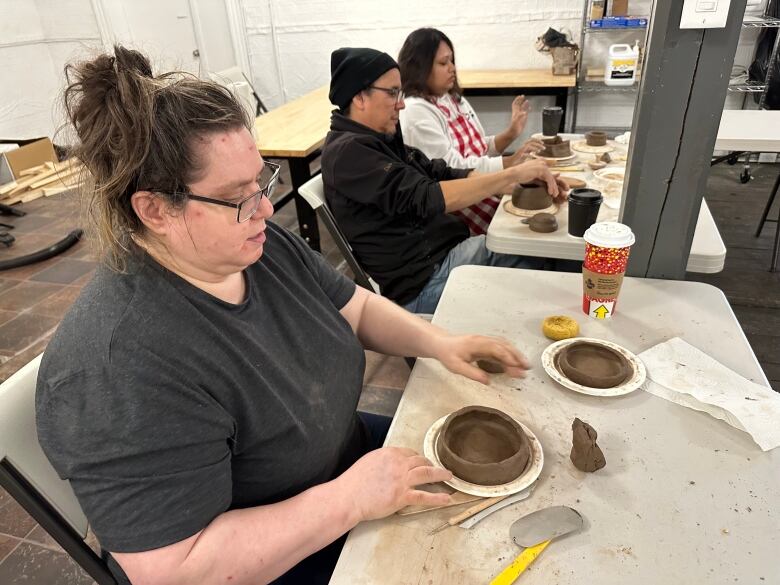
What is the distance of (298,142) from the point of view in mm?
3055

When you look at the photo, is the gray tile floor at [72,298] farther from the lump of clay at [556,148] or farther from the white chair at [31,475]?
the lump of clay at [556,148]

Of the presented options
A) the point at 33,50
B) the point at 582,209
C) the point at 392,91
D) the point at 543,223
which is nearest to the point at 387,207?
the point at 392,91

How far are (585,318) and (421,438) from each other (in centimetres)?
55

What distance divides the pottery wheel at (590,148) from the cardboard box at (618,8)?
2427 millimetres

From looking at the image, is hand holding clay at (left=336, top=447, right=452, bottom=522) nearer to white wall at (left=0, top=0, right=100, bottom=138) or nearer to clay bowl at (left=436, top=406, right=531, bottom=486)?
clay bowl at (left=436, top=406, right=531, bottom=486)

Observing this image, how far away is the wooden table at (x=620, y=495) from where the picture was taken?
74cm

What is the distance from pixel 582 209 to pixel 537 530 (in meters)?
1.06

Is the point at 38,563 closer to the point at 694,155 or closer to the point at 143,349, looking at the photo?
the point at 143,349

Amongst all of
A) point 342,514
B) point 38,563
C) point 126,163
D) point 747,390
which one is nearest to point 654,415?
point 747,390

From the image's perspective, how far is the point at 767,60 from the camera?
13.8ft

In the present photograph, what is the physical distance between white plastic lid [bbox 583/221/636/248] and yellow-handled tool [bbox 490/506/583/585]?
0.62 meters

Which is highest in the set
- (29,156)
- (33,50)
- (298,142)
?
(33,50)

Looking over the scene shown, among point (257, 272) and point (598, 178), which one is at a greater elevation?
point (257, 272)

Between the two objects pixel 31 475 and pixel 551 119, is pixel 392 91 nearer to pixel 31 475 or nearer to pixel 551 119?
pixel 551 119
